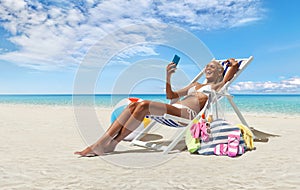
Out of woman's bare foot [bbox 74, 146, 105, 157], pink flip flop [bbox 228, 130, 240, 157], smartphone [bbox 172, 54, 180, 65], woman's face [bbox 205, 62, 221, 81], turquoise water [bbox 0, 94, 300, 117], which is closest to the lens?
woman's bare foot [bbox 74, 146, 105, 157]

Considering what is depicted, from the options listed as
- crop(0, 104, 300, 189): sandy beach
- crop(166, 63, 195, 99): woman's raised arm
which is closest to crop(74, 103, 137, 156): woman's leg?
crop(0, 104, 300, 189): sandy beach

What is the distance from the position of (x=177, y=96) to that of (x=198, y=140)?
0.92 meters

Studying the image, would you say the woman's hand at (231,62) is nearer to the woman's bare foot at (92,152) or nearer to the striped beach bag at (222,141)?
the striped beach bag at (222,141)

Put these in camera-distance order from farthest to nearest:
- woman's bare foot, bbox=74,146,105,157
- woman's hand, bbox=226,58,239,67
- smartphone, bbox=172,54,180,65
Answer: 1. woman's hand, bbox=226,58,239,67
2. smartphone, bbox=172,54,180,65
3. woman's bare foot, bbox=74,146,105,157

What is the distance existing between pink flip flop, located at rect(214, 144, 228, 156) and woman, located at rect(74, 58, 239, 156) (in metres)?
0.55

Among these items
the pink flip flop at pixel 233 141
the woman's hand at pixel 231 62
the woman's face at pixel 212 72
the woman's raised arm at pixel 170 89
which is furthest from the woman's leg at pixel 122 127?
the woman's hand at pixel 231 62

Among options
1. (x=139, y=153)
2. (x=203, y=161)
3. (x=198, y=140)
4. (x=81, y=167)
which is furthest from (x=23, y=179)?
(x=198, y=140)

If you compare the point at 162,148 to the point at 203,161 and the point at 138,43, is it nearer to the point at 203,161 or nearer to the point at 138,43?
the point at 203,161

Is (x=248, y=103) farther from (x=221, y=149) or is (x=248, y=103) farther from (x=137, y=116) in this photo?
(x=137, y=116)

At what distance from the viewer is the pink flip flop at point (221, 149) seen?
13.2ft

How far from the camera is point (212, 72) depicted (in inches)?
192

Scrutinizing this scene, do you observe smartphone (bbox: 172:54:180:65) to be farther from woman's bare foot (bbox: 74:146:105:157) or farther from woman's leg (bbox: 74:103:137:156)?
woman's bare foot (bbox: 74:146:105:157)

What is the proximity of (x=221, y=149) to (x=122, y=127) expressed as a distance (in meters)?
1.30

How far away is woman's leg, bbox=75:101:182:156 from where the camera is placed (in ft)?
12.7
